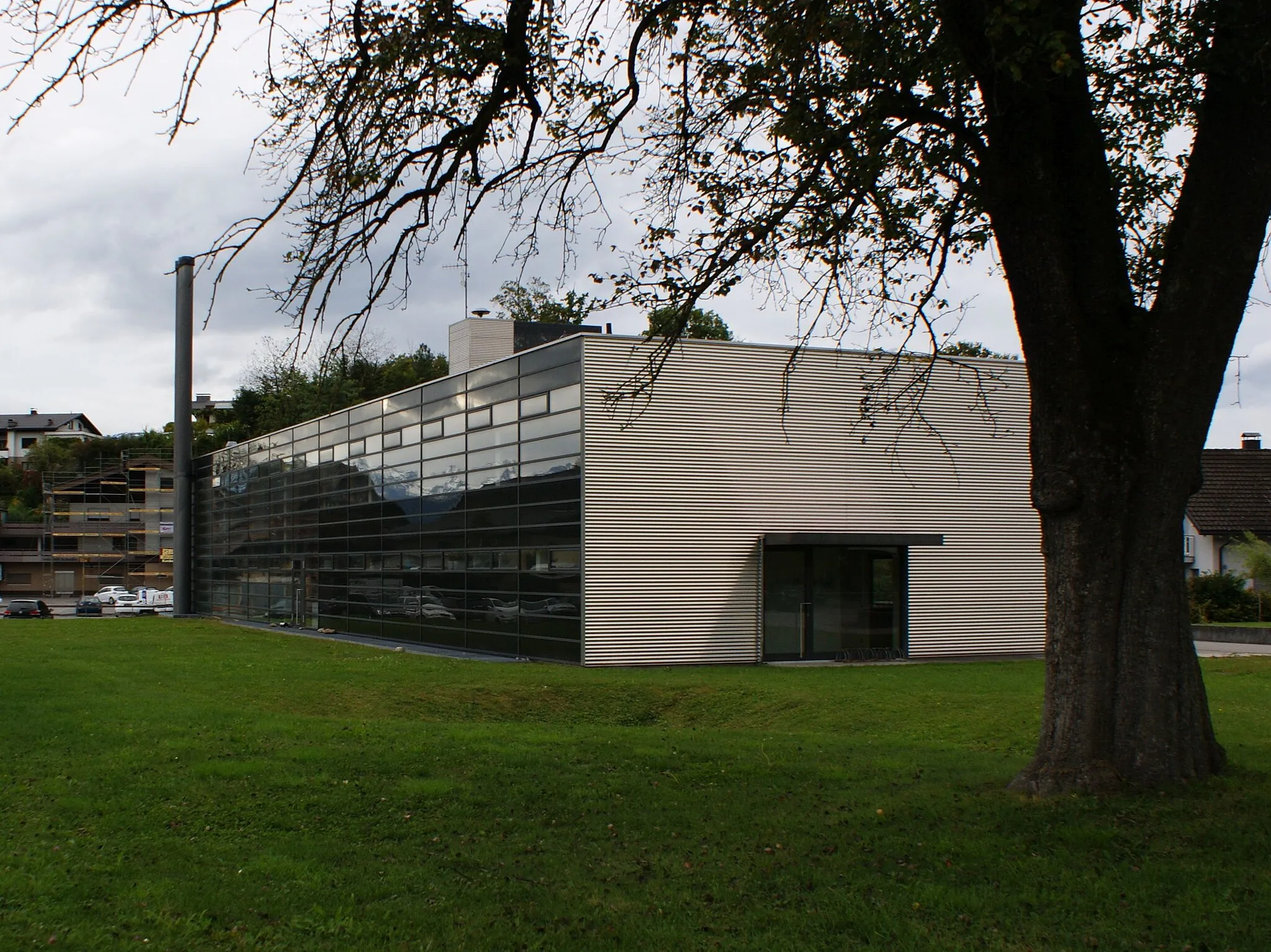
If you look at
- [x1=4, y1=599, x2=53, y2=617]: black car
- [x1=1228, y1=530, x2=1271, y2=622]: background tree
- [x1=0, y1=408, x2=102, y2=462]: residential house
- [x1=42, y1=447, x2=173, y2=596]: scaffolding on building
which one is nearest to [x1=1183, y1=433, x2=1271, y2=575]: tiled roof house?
[x1=1228, y1=530, x2=1271, y2=622]: background tree

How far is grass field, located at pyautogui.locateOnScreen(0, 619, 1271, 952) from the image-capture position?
550cm

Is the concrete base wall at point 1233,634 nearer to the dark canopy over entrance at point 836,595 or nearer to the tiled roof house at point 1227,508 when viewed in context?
the dark canopy over entrance at point 836,595

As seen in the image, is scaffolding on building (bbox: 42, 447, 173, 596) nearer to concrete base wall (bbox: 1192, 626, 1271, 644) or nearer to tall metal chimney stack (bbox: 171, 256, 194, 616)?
tall metal chimney stack (bbox: 171, 256, 194, 616)

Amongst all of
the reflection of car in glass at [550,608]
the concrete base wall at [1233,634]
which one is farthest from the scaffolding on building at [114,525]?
the concrete base wall at [1233,634]

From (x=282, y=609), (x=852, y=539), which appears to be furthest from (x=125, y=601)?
(x=852, y=539)

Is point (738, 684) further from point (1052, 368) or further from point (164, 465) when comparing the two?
point (164, 465)

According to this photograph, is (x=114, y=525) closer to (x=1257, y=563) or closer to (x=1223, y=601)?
(x=1223, y=601)

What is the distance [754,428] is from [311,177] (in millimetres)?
18453

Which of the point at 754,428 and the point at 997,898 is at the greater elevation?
the point at 754,428

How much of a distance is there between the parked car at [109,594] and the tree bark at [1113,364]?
59.2 metres

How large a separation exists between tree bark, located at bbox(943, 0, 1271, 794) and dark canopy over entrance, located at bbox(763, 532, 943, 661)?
56.7 feet

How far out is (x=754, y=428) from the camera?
25.5m

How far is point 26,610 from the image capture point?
159ft

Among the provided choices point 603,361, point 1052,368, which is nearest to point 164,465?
point 603,361
